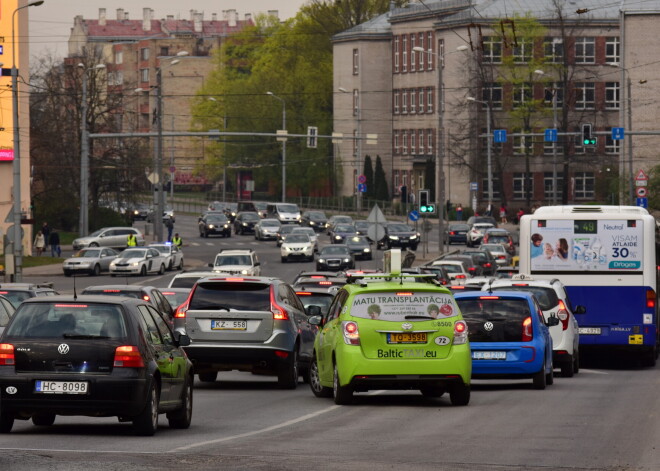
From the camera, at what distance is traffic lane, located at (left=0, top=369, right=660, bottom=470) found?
1349 centimetres

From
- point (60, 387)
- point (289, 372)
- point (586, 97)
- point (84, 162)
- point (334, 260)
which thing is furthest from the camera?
point (586, 97)

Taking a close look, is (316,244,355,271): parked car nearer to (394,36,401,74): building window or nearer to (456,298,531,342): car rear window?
(456,298,531,342): car rear window

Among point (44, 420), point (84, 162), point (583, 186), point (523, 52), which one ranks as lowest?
point (44, 420)

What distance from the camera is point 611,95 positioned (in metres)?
121

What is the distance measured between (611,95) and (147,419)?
109274 millimetres

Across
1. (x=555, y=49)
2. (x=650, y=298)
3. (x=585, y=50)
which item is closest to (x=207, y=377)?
(x=650, y=298)

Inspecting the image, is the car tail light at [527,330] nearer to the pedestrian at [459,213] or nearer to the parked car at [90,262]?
the parked car at [90,262]

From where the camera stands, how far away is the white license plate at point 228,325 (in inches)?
891

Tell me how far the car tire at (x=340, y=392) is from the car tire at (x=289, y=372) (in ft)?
10.5

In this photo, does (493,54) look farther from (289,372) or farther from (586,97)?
(289,372)

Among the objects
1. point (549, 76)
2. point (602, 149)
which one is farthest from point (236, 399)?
point (602, 149)

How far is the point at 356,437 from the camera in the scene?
1552 centimetres

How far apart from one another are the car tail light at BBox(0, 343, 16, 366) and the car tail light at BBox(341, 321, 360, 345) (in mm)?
5162

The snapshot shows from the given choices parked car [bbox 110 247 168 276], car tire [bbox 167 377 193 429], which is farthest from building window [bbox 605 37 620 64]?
car tire [bbox 167 377 193 429]
